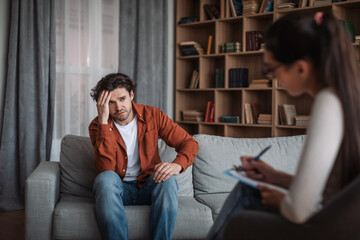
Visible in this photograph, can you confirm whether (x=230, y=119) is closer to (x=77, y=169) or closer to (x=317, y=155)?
(x=77, y=169)

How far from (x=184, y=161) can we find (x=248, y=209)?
986mm

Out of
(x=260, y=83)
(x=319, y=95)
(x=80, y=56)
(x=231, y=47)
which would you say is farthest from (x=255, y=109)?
(x=319, y=95)

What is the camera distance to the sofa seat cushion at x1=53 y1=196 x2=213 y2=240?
1.95 meters

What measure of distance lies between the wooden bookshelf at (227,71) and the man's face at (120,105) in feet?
6.42

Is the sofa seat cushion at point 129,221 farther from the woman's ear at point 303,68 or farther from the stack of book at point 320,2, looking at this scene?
the stack of book at point 320,2

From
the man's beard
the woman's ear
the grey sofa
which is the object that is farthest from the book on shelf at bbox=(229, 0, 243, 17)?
the woman's ear

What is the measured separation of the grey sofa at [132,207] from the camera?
1970mm

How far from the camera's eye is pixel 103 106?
2.14 meters

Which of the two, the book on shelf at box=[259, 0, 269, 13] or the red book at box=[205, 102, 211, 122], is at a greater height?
the book on shelf at box=[259, 0, 269, 13]

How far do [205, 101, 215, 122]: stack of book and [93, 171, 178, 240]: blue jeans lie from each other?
90.4 inches

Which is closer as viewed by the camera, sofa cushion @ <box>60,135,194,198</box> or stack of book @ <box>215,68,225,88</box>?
sofa cushion @ <box>60,135,194,198</box>

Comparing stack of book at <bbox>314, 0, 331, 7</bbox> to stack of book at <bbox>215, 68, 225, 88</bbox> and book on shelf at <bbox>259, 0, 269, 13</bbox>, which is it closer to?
book on shelf at <bbox>259, 0, 269, 13</bbox>

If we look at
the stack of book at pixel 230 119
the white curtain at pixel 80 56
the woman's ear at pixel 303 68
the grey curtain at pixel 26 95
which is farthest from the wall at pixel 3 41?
the woman's ear at pixel 303 68

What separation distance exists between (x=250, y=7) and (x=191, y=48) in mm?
809
